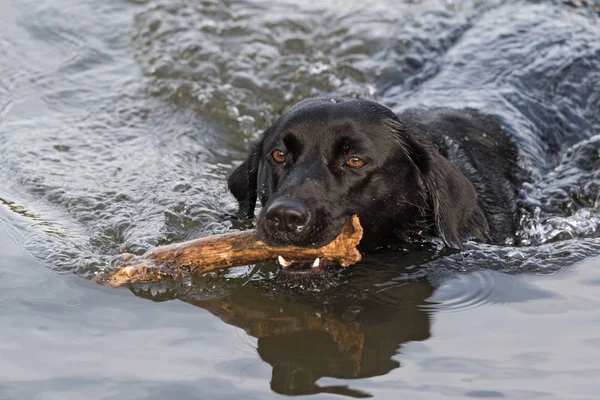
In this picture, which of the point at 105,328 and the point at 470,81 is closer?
the point at 105,328

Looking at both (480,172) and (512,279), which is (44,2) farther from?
(512,279)

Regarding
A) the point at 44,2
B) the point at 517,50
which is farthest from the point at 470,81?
the point at 44,2

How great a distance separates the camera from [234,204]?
21.0 feet

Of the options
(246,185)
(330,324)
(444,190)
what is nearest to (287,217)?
(330,324)

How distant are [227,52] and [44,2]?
2.31 metres

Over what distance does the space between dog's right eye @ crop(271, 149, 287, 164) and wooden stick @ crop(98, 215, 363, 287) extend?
0.60m

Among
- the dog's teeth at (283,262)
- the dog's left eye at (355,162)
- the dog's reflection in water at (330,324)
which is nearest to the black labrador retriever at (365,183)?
the dog's left eye at (355,162)

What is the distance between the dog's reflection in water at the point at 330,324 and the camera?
4027mm

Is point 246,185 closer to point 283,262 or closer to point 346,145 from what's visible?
point 346,145

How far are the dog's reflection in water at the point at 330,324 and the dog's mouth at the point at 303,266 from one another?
163mm

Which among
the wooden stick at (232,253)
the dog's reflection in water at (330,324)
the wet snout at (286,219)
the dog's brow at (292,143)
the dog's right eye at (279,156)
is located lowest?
the dog's reflection in water at (330,324)

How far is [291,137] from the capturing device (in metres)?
5.01

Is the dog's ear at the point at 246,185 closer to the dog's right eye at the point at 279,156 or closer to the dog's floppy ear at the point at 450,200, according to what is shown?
the dog's right eye at the point at 279,156

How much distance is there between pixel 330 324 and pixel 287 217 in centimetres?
60
